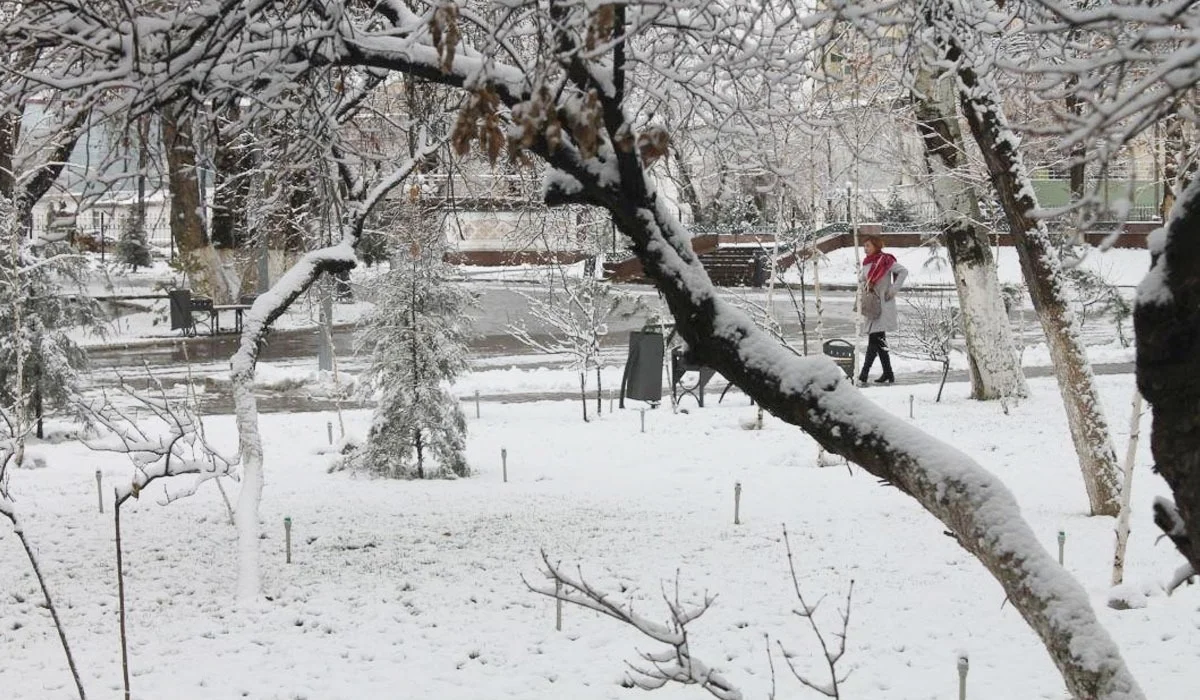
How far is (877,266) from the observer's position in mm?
17688

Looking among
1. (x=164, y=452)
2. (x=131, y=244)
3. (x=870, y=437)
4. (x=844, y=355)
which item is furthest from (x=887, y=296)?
(x=131, y=244)

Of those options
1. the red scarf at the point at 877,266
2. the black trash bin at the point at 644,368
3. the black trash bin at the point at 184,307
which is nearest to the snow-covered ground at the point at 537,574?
the black trash bin at the point at 644,368

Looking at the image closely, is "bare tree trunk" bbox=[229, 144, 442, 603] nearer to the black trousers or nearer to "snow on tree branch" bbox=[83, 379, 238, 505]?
"snow on tree branch" bbox=[83, 379, 238, 505]

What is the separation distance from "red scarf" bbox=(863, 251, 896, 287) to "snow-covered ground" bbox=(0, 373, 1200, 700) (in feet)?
13.7

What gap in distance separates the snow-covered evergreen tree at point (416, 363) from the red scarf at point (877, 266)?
720 cm

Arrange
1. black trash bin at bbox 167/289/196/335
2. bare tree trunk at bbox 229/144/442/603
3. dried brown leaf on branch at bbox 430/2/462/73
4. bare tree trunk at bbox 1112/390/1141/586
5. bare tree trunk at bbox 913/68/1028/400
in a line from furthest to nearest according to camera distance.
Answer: black trash bin at bbox 167/289/196/335
bare tree trunk at bbox 913/68/1028/400
bare tree trunk at bbox 229/144/442/603
bare tree trunk at bbox 1112/390/1141/586
dried brown leaf on branch at bbox 430/2/462/73

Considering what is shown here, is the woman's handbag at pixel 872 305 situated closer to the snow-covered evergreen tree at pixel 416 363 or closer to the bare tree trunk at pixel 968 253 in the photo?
the bare tree trunk at pixel 968 253

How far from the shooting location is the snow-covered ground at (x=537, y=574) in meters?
6.93

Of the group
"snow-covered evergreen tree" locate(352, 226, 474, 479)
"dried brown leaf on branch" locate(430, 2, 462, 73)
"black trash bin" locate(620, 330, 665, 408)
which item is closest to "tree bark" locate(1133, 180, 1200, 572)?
"dried brown leaf on branch" locate(430, 2, 462, 73)

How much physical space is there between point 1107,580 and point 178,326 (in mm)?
23915

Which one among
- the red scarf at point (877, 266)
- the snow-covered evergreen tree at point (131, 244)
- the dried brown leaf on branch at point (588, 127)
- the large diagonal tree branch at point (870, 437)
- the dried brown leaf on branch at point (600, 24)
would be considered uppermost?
the snow-covered evergreen tree at point (131, 244)

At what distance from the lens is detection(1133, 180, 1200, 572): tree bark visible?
2893mm

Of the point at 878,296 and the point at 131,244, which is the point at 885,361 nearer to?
the point at 878,296

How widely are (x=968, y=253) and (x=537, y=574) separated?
8402 millimetres
